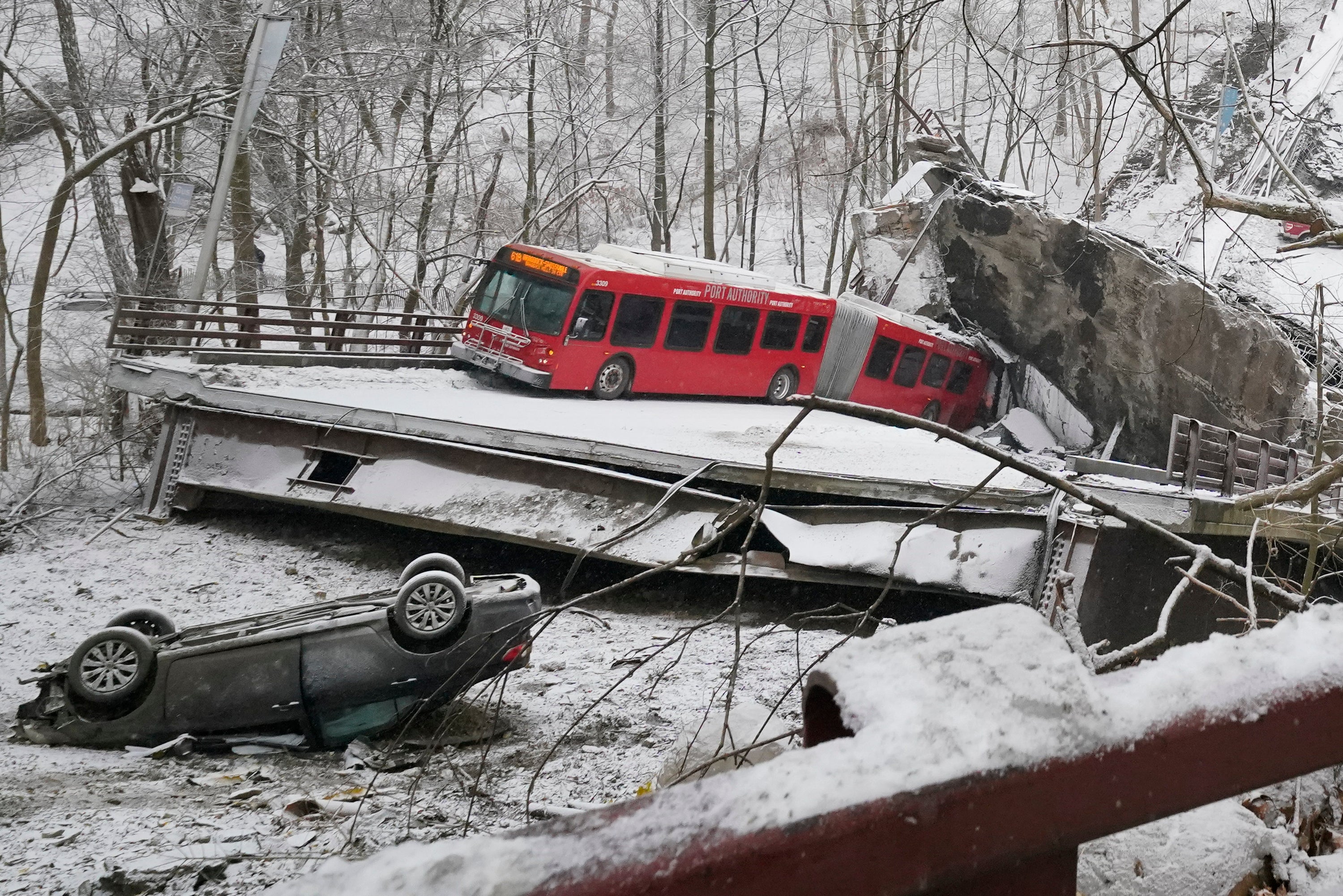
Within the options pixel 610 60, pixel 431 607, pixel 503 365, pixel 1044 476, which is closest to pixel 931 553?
pixel 431 607

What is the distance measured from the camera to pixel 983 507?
33.8 feet

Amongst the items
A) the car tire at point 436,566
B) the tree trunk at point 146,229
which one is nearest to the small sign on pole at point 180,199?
the tree trunk at point 146,229

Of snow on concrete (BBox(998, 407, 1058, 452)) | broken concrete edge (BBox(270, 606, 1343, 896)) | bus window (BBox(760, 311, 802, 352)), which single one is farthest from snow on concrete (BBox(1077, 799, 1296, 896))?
snow on concrete (BBox(998, 407, 1058, 452))

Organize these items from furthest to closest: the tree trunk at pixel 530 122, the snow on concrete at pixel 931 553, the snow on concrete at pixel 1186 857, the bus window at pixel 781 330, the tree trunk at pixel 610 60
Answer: the tree trunk at pixel 610 60
the tree trunk at pixel 530 122
the bus window at pixel 781 330
the snow on concrete at pixel 931 553
the snow on concrete at pixel 1186 857

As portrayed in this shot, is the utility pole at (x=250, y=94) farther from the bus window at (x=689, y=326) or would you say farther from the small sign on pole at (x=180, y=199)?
the bus window at (x=689, y=326)

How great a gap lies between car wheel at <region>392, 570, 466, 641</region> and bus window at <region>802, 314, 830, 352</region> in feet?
44.5

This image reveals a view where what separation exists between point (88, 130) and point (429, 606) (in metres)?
16.4

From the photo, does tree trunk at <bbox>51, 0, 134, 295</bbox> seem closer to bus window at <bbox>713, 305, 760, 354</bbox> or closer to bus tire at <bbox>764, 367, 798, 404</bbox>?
bus window at <bbox>713, 305, 760, 354</bbox>

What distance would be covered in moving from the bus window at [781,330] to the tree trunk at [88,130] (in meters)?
11.5

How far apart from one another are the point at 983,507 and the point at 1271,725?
377 inches

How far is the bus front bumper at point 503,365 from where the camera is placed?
15812mm

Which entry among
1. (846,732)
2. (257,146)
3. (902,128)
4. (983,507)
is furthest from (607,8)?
(846,732)

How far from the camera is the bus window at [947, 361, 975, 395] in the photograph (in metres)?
23.5

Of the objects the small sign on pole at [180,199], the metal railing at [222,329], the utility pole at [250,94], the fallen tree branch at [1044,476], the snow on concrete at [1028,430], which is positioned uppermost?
the utility pole at [250,94]
